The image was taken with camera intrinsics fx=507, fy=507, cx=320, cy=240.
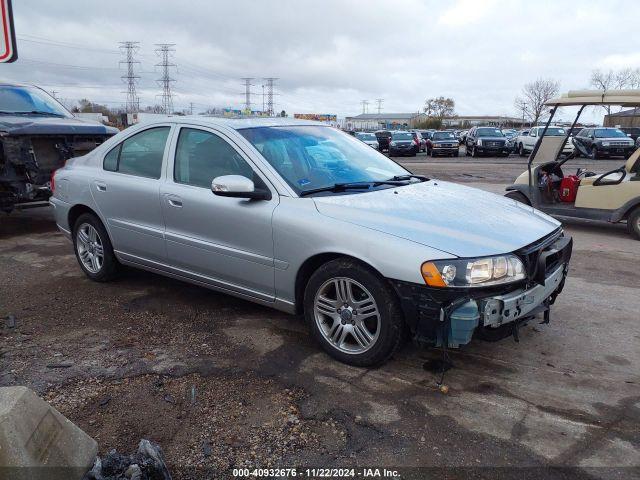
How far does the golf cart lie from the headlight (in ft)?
17.4

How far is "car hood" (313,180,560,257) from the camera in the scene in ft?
10.3

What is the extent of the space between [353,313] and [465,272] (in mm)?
811

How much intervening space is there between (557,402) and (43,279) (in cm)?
508

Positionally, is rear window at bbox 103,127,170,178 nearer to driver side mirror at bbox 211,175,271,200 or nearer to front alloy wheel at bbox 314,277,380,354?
driver side mirror at bbox 211,175,271,200

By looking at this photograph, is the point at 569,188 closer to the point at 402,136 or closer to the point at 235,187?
the point at 235,187

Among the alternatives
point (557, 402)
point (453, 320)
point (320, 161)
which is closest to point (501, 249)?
point (453, 320)

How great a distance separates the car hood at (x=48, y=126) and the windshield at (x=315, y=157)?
511 cm

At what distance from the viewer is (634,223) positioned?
24.8 ft

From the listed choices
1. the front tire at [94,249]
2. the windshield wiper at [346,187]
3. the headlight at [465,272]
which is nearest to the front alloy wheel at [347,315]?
the headlight at [465,272]

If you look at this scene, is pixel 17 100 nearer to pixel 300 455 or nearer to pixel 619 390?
pixel 300 455

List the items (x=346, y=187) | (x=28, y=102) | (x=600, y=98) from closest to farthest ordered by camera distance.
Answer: (x=346, y=187) → (x=600, y=98) → (x=28, y=102)

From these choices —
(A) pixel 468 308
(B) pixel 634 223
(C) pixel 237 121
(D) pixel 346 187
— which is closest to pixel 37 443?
(A) pixel 468 308

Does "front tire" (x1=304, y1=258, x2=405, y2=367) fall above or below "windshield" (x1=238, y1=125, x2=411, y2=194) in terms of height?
below

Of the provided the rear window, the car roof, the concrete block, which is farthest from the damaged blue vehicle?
the concrete block
